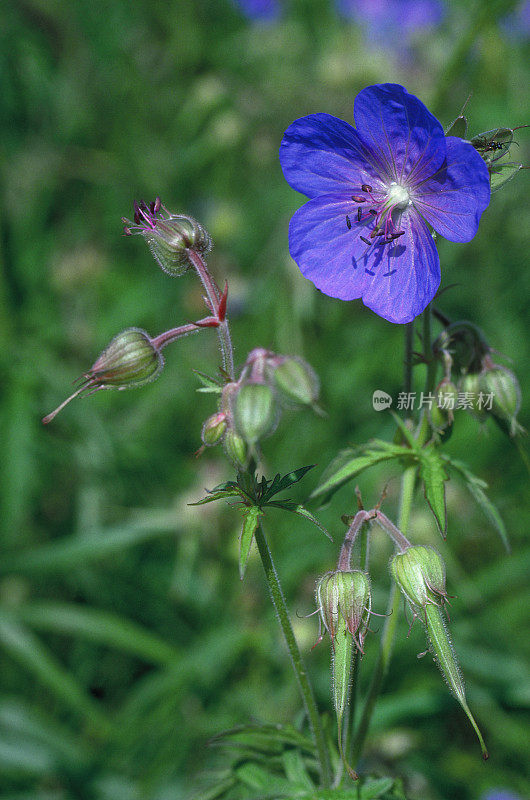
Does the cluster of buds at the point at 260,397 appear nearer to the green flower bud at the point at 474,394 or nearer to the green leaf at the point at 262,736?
the green flower bud at the point at 474,394

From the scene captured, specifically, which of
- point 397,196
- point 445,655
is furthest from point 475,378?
point 445,655

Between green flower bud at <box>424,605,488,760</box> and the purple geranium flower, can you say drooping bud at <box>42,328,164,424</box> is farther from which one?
green flower bud at <box>424,605,488,760</box>

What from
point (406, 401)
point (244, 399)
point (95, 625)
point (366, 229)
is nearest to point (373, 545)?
point (95, 625)

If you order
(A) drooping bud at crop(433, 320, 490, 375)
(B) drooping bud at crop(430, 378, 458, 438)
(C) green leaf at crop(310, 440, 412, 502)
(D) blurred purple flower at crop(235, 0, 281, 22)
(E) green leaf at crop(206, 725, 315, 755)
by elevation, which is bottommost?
(E) green leaf at crop(206, 725, 315, 755)

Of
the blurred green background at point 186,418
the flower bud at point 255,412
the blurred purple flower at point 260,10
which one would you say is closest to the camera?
the flower bud at point 255,412

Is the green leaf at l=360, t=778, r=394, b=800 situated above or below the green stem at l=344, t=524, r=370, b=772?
below

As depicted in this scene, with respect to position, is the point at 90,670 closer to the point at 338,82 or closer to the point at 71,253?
the point at 71,253

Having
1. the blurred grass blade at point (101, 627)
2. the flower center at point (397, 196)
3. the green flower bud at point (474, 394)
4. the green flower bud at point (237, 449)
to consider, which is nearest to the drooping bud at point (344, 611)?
the green flower bud at point (237, 449)

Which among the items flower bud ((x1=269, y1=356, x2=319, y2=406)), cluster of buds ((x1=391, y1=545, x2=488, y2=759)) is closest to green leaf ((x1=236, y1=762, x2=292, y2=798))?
cluster of buds ((x1=391, y1=545, x2=488, y2=759))
